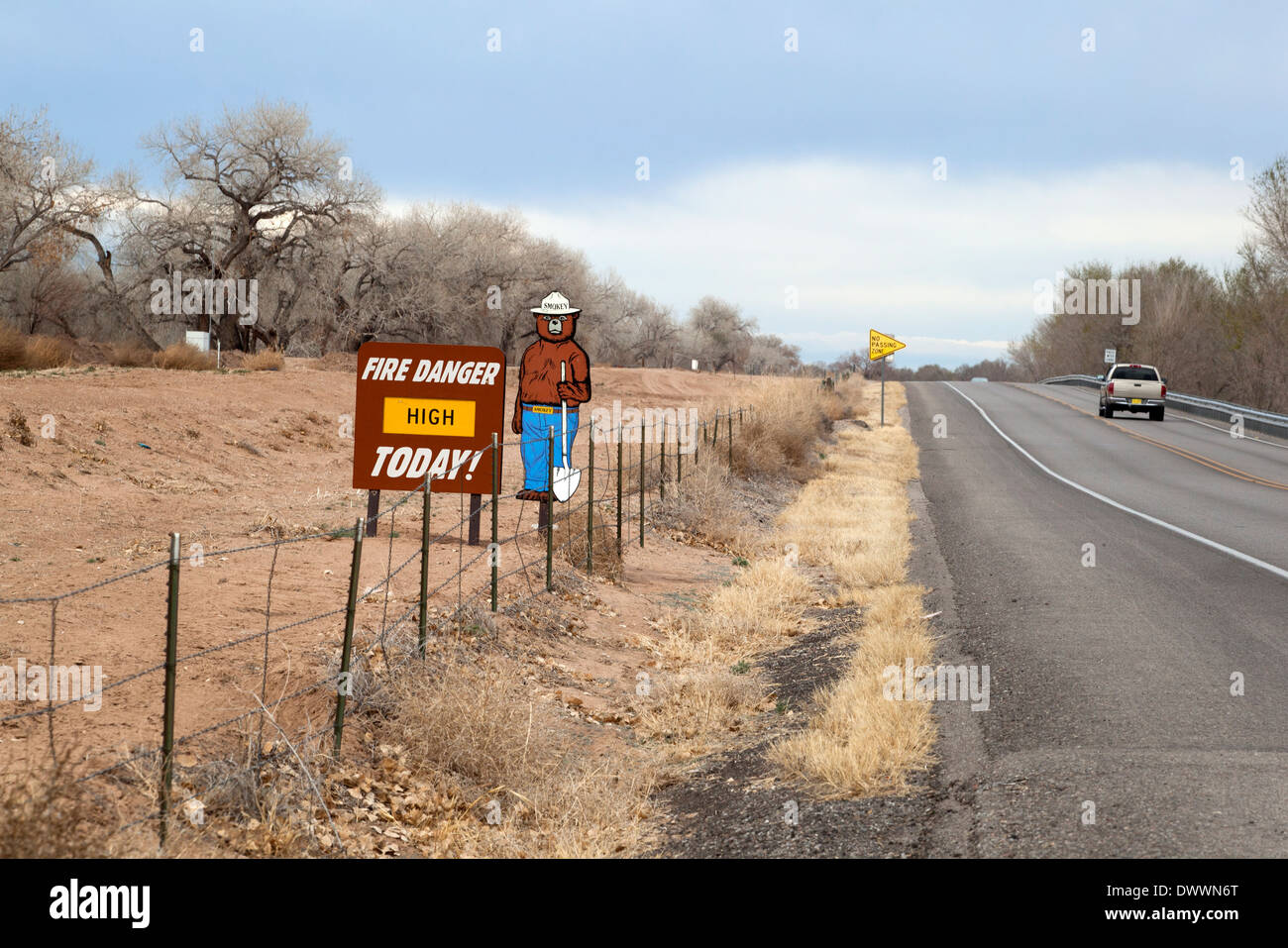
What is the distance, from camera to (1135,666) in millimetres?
8336

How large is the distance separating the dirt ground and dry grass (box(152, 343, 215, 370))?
4.55 m

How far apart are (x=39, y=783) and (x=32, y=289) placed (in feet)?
129

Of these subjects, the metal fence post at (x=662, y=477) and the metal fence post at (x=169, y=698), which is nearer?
the metal fence post at (x=169, y=698)

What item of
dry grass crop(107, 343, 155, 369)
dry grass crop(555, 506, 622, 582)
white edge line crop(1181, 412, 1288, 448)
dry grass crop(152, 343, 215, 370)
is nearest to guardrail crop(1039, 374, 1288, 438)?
white edge line crop(1181, 412, 1288, 448)

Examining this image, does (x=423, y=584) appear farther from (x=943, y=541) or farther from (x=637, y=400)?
(x=637, y=400)

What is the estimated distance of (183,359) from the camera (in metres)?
29.7

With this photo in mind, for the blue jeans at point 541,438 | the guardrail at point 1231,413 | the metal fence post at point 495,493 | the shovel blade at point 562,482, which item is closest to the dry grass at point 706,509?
the shovel blade at point 562,482

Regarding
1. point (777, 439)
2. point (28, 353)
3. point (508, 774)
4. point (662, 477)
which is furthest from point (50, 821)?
point (28, 353)

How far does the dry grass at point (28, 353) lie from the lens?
24.1m

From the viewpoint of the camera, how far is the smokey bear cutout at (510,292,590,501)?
40.0 ft

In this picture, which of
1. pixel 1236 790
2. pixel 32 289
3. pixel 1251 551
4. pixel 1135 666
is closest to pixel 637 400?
pixel 32 289

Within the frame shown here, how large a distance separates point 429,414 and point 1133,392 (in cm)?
3633

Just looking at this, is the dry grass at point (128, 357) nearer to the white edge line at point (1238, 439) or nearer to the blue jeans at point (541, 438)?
the blue jeans at point (541, 438)

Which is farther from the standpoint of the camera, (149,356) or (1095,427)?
(1095,427)
